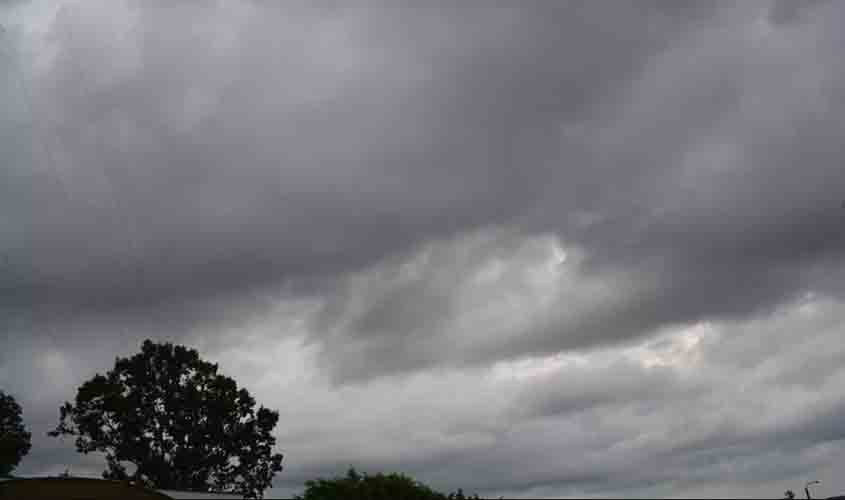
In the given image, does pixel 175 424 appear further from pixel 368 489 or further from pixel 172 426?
pixel 368 489

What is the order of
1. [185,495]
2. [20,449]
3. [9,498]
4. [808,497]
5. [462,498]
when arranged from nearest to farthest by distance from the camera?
[9,498] → [185,495] → [462,498] → [20,449] → [808,497]

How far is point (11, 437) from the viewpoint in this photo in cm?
8044

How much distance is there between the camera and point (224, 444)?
7912 centimetres

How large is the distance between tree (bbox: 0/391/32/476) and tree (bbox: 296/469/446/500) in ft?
139

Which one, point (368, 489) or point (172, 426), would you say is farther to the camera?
point (172, 426)

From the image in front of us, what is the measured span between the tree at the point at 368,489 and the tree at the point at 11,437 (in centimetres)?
4243

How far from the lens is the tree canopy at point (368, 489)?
155 ft

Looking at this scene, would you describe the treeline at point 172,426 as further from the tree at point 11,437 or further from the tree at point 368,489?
the tree at point 368,489

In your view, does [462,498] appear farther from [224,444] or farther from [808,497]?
[808,497]

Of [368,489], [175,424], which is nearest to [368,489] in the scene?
[368,489]

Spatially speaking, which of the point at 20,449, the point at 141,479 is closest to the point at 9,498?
the point at 141,479

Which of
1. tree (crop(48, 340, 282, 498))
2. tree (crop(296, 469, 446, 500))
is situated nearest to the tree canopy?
tree (crop(296, 469, 446, 500))

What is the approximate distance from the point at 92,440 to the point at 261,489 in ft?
50.0

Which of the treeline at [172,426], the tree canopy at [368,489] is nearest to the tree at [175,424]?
the treeline at [172,426]
